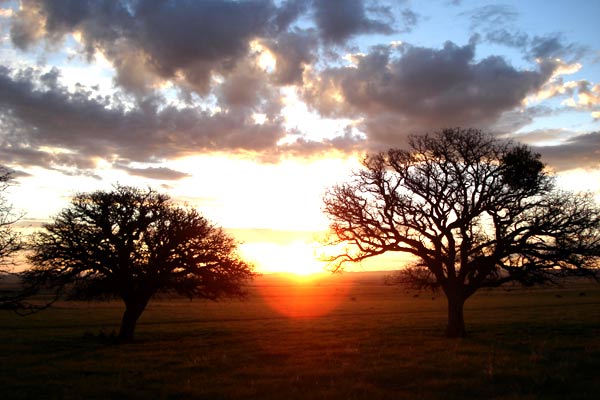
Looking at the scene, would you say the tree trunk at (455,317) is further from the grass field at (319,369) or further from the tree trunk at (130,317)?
the tree trunk at (130,317)

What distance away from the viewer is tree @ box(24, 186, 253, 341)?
97.1ft

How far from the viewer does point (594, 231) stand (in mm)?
25672

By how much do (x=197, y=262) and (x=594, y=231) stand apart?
23887mm

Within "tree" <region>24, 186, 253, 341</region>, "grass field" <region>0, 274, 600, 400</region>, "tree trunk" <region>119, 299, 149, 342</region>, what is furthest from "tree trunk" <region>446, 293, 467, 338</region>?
"tree trunk" <region>119, 299, 149, 342</region>

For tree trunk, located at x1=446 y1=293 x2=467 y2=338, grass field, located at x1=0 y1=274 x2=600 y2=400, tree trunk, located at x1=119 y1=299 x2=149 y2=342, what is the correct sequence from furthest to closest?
tree trunk, located at x1=119 y1=299 x2=149 y2=342 → tree trunk, located at x1=446 y1=293 x2=467 y2=338 → grass field, located at x1=0 y1=274 x2=600 y2=400

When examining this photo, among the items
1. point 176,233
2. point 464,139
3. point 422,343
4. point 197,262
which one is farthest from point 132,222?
point 464,139

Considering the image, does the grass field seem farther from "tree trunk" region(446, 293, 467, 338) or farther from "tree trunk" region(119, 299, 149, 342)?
"tree trunk" region(119, 299, 149, 342)

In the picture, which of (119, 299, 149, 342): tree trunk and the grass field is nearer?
the grass field

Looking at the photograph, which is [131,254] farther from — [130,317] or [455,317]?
[455,317]

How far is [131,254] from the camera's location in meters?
31.3

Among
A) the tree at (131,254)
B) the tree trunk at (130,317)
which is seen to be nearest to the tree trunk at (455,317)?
the tree at (131,254)

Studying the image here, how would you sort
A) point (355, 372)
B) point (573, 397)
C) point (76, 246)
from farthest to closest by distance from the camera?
point (76, 246) → point (355, 372) → point (573, 397)

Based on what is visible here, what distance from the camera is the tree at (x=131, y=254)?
97.1 ft

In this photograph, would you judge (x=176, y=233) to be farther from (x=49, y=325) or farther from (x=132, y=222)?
(x=49, y=325)
